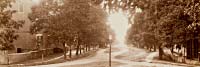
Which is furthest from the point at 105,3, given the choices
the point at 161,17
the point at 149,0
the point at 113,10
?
the point at 161,17

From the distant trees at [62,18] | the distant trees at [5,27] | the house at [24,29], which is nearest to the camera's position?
the distant trees at [5,27]

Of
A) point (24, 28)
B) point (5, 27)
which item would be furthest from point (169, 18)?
point (24, 28)

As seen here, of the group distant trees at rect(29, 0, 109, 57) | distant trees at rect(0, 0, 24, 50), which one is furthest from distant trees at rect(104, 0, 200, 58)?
distant trees at rect(0, 0, 24, 50)

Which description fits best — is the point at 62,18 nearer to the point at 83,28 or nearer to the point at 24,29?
the point at 83,28

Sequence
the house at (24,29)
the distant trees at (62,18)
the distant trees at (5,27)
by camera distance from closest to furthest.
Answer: the distant trees at (5,27) < the distant trees at (62,18) < the house at (24,29)

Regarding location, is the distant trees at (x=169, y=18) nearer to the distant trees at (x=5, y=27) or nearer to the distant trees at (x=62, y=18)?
the distant trees at (x=62, y=18)

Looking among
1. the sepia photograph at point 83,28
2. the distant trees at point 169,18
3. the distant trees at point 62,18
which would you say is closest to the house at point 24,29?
the sepia photograph at point 83,28

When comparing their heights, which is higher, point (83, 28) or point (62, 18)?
point (62, 18)

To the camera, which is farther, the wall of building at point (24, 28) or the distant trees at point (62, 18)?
the wall of building at point (24, 28)

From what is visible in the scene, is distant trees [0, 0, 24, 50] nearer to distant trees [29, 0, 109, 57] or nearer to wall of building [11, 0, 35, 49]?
distant trees [29, 0, 109, 57]

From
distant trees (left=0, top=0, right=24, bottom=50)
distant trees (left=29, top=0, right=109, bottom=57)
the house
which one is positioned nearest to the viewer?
distant trees (left=0, top=0, right=24, bottom=50)

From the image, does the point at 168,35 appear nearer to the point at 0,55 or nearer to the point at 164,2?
the point at 164,2

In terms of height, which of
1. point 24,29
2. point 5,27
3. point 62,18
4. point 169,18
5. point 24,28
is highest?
point 169,18

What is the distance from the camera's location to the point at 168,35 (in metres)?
36.0
